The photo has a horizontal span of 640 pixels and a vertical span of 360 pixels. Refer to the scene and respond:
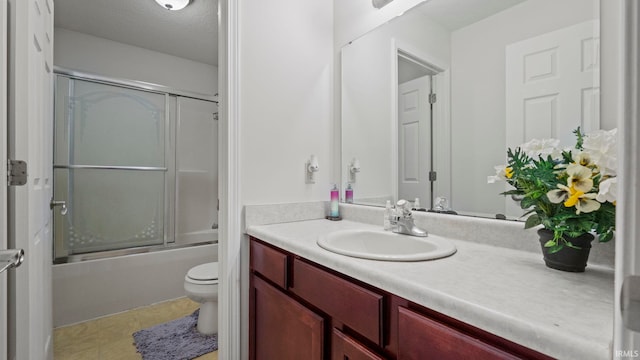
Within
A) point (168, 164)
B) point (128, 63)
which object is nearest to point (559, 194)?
point (168, 164)

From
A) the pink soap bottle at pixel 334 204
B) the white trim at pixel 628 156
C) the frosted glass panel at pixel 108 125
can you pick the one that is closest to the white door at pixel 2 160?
the pink soap bottle at pixel 334 204

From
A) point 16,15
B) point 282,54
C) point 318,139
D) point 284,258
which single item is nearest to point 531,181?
point 284,258

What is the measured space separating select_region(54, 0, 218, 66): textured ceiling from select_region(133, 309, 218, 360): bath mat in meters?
2.26

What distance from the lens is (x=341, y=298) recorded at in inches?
31.2

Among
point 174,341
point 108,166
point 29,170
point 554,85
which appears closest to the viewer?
point 554,85

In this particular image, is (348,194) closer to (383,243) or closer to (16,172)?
(383,243)

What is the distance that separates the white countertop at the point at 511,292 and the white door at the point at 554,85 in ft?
1.06

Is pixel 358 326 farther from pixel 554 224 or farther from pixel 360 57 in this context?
pixel 360 57

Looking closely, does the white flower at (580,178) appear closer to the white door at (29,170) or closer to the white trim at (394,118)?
the white trim at (394,118)

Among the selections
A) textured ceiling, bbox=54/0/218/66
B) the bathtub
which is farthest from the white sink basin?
the bathtub

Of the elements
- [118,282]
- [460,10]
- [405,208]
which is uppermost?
[460,10]

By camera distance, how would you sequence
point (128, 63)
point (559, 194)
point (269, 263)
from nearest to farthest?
point (559, 194) → point (269, 263) → point (128, 63)

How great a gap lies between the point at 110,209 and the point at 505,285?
2861mm

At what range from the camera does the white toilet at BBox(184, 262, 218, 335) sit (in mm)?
1806
